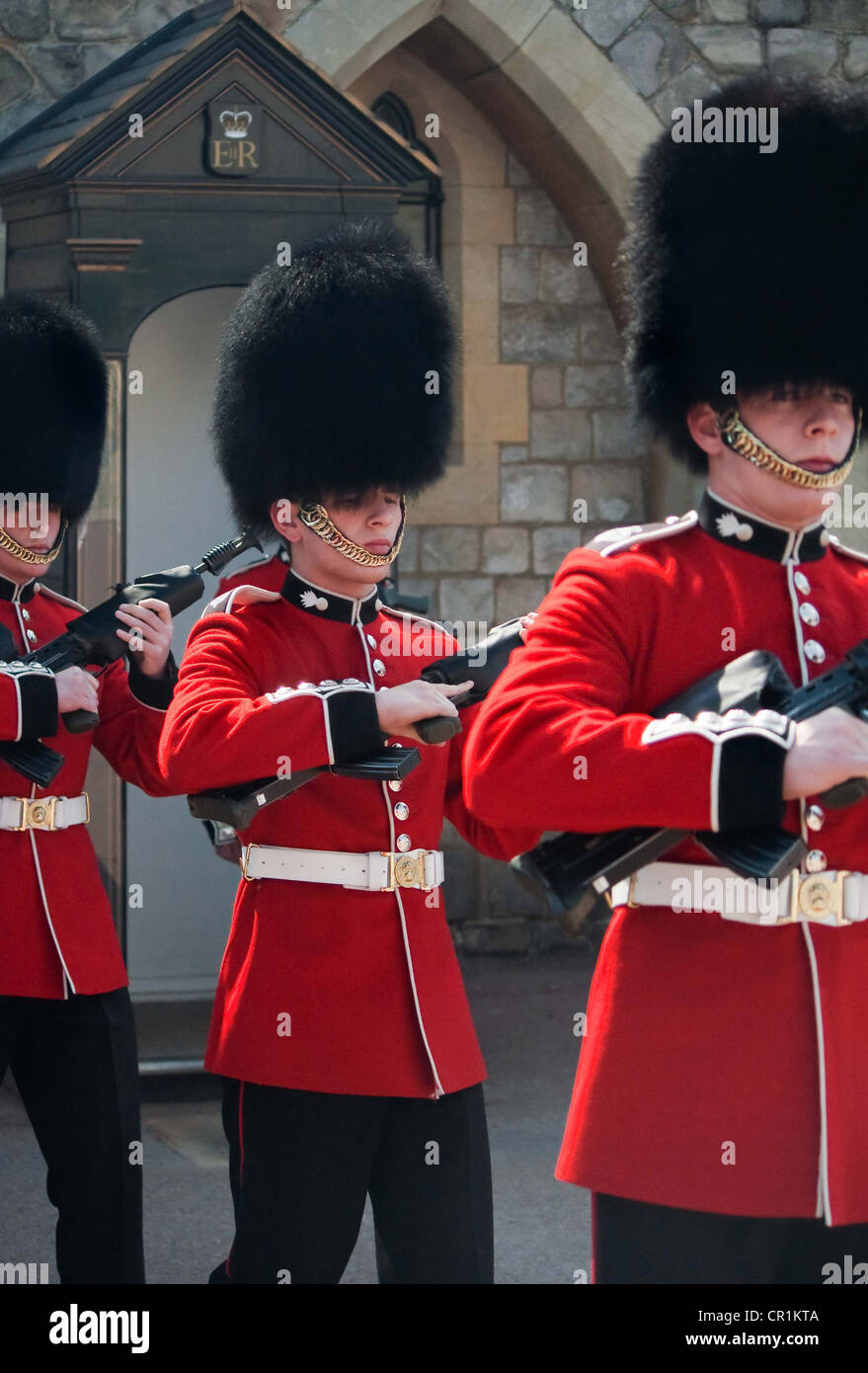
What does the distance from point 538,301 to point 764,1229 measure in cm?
495

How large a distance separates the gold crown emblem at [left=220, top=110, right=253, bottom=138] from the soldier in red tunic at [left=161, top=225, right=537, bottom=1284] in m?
1.68

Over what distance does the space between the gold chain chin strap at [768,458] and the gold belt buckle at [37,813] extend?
1524 mm

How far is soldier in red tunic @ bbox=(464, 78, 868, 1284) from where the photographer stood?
5.73 ft

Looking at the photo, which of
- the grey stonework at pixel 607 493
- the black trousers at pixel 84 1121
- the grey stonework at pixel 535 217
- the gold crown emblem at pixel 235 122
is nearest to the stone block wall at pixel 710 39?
the grey stonework at pixel 535 217

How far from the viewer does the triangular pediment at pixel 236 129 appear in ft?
13.8

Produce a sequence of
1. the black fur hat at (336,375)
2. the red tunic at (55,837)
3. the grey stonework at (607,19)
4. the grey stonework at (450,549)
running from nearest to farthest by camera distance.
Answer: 1. the black fur hat at (336,375)
2. the red tunic at (55,837)
3. the grey stonework at (607,19)
4. the grey stonework at (450,549)

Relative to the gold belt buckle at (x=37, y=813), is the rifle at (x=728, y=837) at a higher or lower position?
higher

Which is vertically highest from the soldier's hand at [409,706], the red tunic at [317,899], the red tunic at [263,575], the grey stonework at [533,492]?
the grey stonework at [533,492]

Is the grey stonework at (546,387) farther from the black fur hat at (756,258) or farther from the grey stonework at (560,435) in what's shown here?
the black fur hat at (756,258)

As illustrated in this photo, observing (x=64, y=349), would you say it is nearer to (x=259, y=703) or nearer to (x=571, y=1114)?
(x=259, y=703)

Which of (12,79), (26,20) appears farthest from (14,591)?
(26,20)

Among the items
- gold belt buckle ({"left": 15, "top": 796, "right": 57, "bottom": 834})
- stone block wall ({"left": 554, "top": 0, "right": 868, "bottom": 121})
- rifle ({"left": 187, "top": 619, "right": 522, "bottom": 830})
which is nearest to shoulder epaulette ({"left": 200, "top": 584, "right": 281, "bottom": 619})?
rifle ({"left": 187, "top": 619, "right": 522, "bottom": 830})

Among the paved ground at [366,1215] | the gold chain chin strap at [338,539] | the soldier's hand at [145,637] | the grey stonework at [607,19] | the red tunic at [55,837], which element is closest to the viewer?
the gold chain chin strap at [338,539]

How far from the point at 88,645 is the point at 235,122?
168cm
